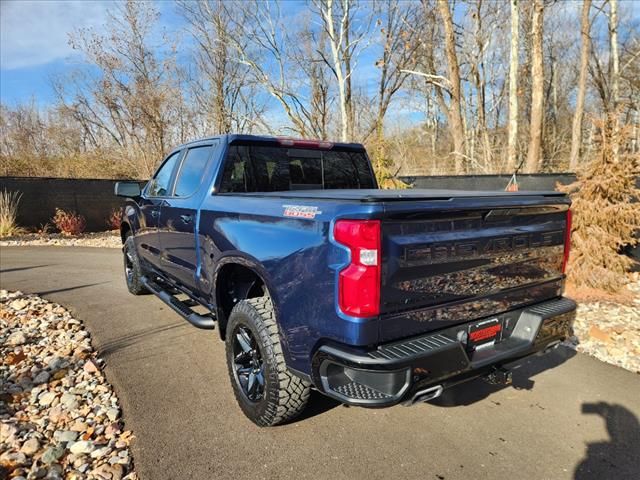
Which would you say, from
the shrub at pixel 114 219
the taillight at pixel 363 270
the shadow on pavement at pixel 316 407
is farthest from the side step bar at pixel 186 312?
the shrub at pixel 114 219

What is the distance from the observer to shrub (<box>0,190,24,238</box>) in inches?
488

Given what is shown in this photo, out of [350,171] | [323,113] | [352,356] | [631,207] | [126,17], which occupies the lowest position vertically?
[352,356]

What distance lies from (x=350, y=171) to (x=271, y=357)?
2464mm

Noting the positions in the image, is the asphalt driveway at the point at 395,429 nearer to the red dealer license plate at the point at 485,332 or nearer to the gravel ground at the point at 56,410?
the gravel ground at the point at 56,410

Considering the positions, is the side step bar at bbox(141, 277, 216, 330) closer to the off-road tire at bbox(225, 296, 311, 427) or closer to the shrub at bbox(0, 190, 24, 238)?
the off-road tire at bbox(225, 296, 311, 427)

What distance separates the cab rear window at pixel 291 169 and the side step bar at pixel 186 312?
1122 millimetres

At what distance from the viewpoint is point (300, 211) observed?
2.41m

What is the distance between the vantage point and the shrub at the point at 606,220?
5992 millimetres

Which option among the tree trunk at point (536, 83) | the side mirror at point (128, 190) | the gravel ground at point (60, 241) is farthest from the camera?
the tree trunk at point (536, 83)

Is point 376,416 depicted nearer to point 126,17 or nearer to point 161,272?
point 161,272

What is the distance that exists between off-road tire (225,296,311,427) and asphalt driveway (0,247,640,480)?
0.53 ft

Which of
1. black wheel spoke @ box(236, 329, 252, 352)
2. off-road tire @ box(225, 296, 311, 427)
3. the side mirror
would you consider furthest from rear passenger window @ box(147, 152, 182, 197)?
off-road tire @ box(225, 296, 311, 427)

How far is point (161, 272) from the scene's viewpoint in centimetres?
490

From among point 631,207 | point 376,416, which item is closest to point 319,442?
point 376,416
